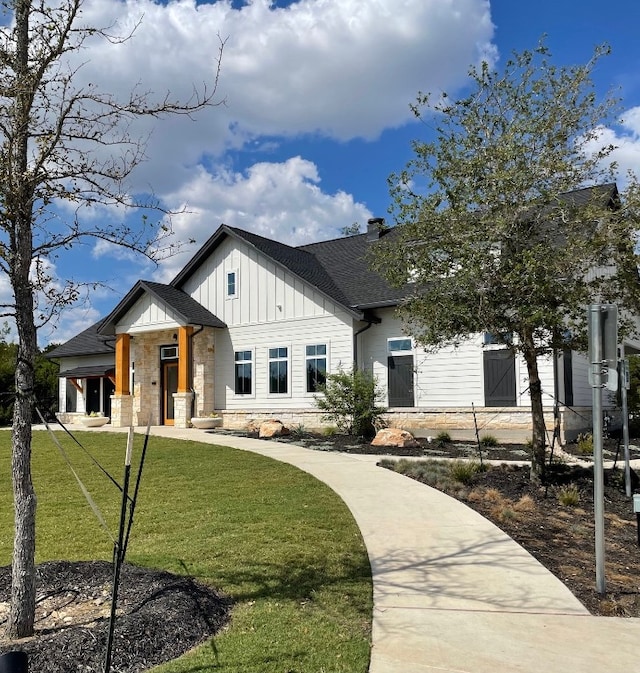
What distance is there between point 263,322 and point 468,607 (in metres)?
17.1

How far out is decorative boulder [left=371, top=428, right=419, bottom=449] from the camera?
51.8 feet

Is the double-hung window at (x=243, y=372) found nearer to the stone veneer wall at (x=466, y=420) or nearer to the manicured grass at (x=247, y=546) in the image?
the stone veneer wall at (x=466, y=420)

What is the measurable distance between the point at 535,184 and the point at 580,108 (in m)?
1.40

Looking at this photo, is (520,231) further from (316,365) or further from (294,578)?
(316,365)

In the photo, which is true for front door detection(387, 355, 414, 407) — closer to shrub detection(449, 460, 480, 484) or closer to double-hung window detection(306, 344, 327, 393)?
double-hung window detection(306, 344, 327, 393)

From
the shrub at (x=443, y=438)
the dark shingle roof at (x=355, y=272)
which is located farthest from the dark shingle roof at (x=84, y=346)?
the shrub at (x=443, y=438)

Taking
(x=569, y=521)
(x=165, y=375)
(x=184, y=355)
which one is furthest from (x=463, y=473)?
(x=165, y=375)

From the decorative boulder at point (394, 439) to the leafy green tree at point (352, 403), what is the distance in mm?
1336

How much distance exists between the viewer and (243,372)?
22.1 meters

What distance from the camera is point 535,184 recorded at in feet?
30.6

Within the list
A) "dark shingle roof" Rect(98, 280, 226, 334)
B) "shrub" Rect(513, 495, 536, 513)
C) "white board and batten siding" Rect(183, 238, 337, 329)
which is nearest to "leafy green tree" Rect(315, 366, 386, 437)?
"white board and batten siding" Rect(183, 238, 337, 329)

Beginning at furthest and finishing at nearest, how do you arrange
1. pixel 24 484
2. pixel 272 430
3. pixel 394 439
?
pixel 272 430 → pixel 394 439 → pixel 24 484

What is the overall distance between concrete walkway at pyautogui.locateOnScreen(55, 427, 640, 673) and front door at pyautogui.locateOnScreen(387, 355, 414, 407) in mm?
10311

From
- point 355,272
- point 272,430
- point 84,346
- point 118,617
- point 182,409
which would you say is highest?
point 355,272
